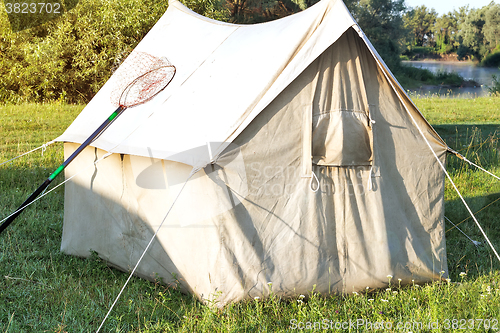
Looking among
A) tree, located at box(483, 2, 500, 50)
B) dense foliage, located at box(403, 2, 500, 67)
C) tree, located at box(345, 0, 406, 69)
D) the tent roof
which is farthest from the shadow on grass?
tree, located at box(483, 2, 500, 50)

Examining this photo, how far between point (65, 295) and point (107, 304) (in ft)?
1.16

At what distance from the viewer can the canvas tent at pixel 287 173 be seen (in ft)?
9.87

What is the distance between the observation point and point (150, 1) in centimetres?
1205

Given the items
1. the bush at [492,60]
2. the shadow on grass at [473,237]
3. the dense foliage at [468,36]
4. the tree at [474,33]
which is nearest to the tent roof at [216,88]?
the shadow on grass at [473,237]

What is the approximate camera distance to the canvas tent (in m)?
3.01

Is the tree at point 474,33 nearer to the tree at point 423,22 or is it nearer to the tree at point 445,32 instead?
the tree at point 445,32

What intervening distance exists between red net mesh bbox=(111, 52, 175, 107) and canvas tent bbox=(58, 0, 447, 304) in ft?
→ 0.70

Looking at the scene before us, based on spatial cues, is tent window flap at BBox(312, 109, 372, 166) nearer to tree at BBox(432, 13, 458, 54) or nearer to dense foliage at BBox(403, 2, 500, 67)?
dense foliage at BBox(403, 2, 500, 67)

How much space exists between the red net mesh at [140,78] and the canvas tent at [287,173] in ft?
0.70

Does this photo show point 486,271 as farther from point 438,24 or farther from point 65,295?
point 438,24

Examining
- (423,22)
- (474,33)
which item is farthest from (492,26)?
(423,22)

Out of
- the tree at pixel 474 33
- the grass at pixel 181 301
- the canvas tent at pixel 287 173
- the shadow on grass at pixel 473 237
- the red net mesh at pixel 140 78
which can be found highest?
the tree at pixel 474 33

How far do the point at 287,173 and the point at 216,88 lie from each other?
884 mm

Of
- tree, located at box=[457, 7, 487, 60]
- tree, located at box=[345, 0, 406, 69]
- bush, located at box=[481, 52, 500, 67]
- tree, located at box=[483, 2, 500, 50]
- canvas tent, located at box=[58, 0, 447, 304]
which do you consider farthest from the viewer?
→ tree, located at box=[457, 7, 487, 60]
